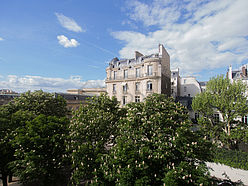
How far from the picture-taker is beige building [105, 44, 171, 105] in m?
25.4

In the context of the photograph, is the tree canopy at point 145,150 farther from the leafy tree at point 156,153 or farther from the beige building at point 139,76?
the beige building at point 139,76

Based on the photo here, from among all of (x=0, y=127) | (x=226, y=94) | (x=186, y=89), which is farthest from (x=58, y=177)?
(x=186, y=89)

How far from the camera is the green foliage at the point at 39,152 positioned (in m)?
7.60

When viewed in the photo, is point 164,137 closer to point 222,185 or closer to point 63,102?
point 222,185

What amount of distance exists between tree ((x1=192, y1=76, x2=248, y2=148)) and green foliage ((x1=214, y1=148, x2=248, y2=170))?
1.58 meters

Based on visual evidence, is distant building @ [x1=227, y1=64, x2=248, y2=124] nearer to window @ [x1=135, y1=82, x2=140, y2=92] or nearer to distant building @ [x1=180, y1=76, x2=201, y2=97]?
distant building @ [x1=180, y1=76, x2=201, y2=97]

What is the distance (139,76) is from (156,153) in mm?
22057

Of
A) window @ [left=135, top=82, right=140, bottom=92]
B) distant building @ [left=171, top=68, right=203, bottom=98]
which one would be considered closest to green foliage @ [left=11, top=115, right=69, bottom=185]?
window @ [left=135, top=82, right=140, bottom=92]

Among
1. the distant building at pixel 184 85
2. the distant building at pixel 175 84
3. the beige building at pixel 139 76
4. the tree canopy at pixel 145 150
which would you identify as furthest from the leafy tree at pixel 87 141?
the distant building at pixel 184 85

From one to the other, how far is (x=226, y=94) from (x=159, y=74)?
11.1 meters

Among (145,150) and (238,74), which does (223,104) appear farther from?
(238,74)

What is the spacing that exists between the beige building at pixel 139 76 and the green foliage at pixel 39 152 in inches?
766

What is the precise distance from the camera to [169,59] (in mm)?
30625

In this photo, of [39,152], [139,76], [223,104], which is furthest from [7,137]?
[139,76]
